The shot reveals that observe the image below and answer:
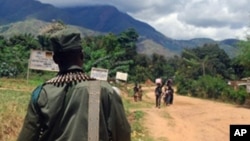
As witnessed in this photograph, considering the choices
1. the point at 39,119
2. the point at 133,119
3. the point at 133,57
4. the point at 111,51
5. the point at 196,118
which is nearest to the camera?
the point at 39,119

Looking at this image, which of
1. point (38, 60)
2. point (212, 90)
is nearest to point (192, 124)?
point (38, 60)

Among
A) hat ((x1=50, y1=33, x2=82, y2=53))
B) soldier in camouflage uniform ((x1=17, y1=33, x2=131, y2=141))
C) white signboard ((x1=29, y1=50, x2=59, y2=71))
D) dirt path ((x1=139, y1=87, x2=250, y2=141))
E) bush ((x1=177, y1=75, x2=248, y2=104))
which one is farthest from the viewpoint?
bush ((x1=177, y1=75, x2=248, y2=104))

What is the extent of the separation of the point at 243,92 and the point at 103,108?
31932 mm

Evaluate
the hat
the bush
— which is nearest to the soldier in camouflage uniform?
the hat

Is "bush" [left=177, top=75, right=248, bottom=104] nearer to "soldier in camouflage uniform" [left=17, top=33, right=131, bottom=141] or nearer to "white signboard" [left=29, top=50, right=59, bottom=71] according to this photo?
"white signboard" [left=29, top=50, right=59, bottom=71]

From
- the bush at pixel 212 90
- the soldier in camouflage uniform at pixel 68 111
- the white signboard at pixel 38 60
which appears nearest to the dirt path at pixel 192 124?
the white signboard at pixel 38 60

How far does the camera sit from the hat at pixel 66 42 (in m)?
3.01

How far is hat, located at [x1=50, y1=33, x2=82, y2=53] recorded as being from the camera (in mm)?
3012

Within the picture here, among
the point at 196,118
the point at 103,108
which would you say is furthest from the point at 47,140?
the point at 196,118

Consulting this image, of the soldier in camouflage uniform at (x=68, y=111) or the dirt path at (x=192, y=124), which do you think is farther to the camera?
the dirt path at (x=192, y=124)

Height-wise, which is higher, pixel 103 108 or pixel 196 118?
pixel 103 108

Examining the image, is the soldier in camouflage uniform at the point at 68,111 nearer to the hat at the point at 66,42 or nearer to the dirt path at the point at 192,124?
the hat at the point at 66,42

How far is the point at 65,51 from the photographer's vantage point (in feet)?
9.94

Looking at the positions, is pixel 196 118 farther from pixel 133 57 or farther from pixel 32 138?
pixel 133 57
